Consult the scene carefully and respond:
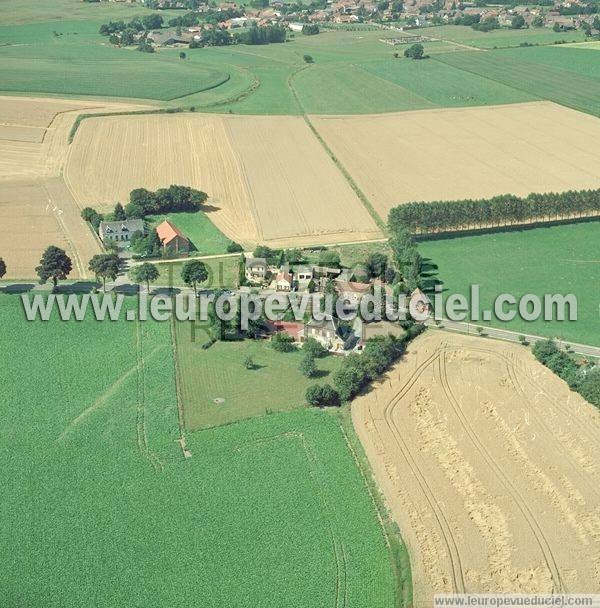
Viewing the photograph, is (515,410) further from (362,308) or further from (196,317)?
(196,317)

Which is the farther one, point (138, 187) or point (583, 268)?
point (138, 187)

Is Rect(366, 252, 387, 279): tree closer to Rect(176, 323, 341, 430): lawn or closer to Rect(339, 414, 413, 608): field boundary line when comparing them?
Rect(176, 323, 341, 430): lawn

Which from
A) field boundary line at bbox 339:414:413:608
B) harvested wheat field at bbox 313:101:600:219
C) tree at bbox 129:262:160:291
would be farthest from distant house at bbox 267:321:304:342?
harvested wheat field at bbox 313:101:600:219

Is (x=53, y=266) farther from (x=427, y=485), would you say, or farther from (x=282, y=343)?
(x=427, y=485)

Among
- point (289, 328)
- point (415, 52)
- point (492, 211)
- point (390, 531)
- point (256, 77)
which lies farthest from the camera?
point (415, 52)

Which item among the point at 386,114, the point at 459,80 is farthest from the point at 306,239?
the point at 459,80

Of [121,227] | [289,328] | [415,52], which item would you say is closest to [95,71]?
[415,52]
